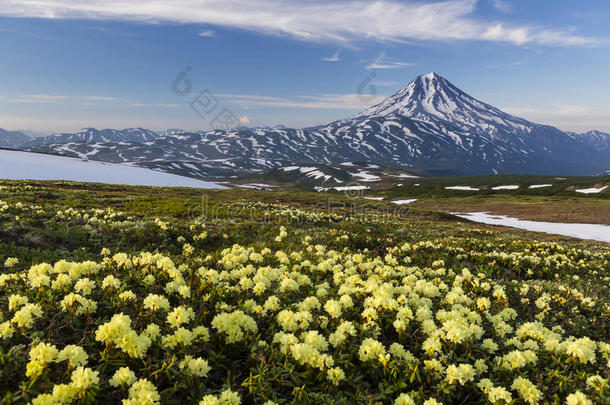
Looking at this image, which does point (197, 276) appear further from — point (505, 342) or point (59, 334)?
point (505, 342)

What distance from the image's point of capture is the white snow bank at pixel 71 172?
80.2 metres

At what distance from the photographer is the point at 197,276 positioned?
21.3 feet

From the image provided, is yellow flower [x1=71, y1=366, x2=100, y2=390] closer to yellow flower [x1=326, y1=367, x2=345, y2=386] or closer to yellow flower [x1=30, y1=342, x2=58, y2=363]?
yellow flower [x1=30, y1=342, x2=58, y2=363]

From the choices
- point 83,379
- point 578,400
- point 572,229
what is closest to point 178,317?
point 83,379

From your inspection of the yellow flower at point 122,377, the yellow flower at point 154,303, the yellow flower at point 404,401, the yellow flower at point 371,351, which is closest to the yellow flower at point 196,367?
the yellow flower at point 122,377

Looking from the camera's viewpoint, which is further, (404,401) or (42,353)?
(404,401)

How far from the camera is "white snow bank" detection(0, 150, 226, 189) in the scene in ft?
263

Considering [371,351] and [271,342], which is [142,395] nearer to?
[271,342]

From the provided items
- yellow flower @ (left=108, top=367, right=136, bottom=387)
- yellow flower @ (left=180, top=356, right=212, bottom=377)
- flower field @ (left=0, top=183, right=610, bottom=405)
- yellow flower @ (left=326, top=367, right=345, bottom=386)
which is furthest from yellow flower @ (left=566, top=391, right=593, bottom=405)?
yellow flower @ (left=108, top=367, right=136, bottom=387)

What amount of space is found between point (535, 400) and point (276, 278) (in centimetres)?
509

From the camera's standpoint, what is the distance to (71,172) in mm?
90125

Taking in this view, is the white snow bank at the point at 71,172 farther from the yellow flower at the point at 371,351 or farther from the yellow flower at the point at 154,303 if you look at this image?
the yellow flower at the point at 371,351

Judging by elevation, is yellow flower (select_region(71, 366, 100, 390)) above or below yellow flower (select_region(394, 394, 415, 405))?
above

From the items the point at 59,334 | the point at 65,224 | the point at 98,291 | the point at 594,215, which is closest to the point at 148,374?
the point at 59,334
